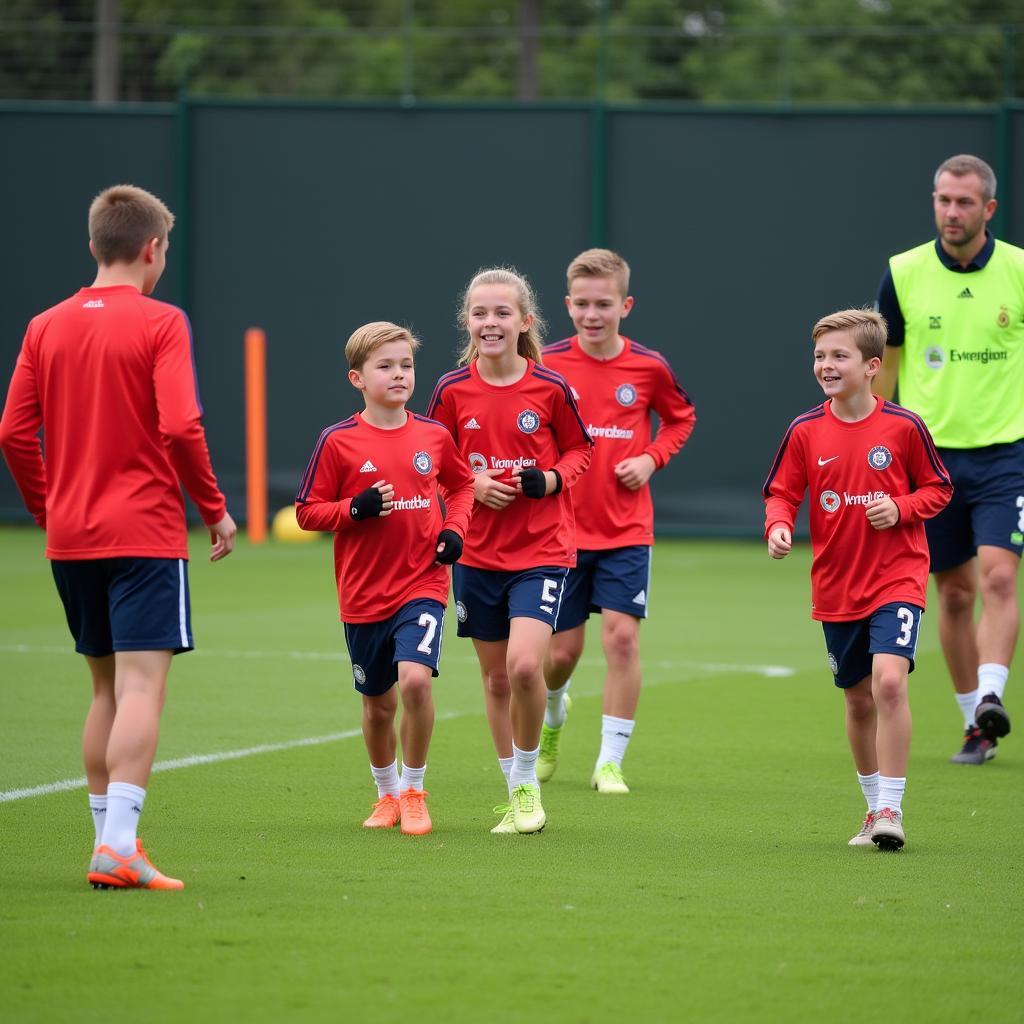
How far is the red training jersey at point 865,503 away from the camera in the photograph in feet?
20.9

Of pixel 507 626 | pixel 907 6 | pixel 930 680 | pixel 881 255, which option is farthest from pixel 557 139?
pixel 507 626

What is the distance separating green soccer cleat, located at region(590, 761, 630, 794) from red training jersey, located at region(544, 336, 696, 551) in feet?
3.04

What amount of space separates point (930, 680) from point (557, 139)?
36.6ft

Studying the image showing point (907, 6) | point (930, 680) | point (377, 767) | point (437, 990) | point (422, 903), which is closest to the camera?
point (437, 990)

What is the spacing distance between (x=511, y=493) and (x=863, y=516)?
1.27 m

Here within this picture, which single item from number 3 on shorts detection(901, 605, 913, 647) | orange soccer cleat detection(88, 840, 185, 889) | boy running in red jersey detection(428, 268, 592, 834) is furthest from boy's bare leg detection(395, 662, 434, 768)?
number 3 on shorts detection(901, 605, 913, 647)

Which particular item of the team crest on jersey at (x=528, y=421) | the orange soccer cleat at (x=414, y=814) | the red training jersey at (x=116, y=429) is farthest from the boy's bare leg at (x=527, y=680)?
the red training jersey at (x=116, y=429)

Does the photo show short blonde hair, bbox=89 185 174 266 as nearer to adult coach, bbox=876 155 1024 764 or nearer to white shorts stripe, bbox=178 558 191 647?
white shorts stripe, bbox=178 558 191 647

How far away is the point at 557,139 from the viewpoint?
20562 millimetres

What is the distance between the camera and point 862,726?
6.50 meters

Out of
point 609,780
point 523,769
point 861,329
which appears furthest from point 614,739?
point 861,329

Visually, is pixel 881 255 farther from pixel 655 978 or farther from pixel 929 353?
pixel 655 978

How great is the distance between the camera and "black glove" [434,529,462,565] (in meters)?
6.35

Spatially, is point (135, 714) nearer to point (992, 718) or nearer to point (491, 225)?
point (992, 718)
